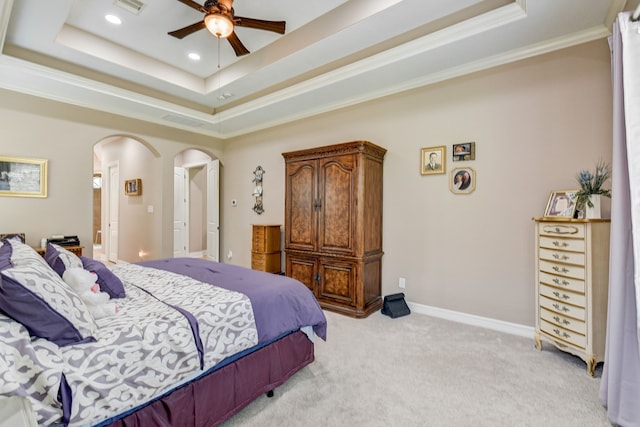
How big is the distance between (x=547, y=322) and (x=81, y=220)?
18.1ft

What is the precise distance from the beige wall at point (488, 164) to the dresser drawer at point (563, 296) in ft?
1.39

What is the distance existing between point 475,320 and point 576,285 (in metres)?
1.11

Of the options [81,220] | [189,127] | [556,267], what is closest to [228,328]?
[556,267]

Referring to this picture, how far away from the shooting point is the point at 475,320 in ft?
10.2

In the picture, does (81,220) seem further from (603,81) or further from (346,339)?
(603,81)

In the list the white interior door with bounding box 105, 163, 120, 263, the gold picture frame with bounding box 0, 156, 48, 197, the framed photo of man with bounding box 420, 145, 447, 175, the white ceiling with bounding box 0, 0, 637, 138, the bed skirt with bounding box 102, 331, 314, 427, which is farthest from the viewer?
the white interior door with bounding box 105, 163, 120, 263

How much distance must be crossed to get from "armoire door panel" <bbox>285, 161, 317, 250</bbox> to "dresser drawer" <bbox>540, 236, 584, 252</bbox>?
2.29 metres

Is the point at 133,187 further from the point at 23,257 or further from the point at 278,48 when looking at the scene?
the point at 23,257

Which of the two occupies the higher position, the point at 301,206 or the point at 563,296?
the point at 301,206

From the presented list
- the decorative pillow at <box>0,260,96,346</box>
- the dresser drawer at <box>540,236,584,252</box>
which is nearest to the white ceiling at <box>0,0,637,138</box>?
the dresser drawer at <box>540,236,584,252</box>

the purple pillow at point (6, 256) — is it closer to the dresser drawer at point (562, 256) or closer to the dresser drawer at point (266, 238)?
the dresser drawer at point (266, 238)

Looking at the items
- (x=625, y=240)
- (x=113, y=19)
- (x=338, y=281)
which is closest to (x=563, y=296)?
(x=625, y=240)

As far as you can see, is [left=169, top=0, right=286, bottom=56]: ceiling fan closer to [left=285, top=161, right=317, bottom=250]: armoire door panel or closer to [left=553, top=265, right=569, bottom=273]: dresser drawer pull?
[left=285, top=161, right=317, bottom=250]: armoire door panel

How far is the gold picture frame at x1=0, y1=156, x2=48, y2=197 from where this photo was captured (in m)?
3.62
